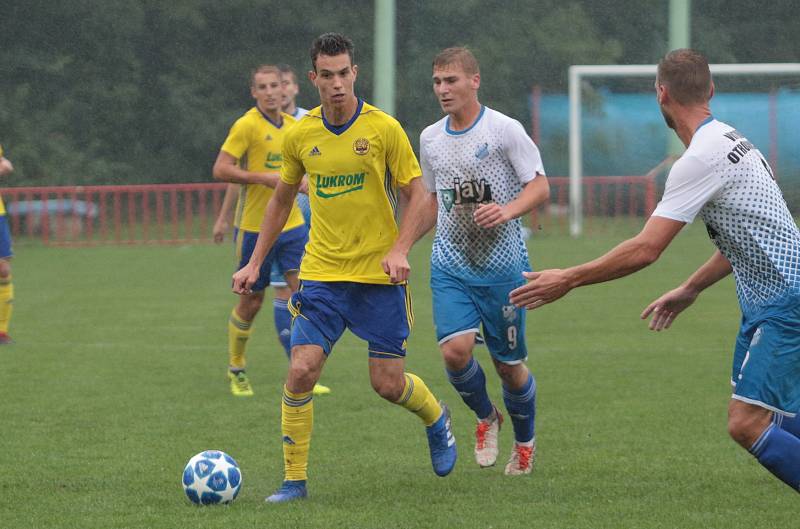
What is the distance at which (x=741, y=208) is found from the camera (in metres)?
4.54

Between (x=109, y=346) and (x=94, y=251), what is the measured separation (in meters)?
11.5

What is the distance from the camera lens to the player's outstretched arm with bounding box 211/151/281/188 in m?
8.51

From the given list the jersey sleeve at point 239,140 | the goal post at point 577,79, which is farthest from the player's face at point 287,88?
the goal post at point 577,79

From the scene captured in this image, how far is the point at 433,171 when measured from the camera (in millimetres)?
6363

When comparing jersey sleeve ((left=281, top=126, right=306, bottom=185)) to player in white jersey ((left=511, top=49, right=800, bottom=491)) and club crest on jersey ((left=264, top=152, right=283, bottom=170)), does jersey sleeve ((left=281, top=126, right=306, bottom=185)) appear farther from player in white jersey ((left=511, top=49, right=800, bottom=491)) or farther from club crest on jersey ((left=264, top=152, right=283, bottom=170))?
club crest on jersey ((left=264, top=152, right=283, bottom=170))

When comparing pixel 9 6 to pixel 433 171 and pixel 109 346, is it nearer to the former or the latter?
pixel 109 346

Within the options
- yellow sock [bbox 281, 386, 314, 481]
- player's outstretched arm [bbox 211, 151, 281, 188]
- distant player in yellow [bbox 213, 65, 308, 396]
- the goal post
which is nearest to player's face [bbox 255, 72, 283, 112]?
distant player in yellow [bbox 213, 65, 308, 396]

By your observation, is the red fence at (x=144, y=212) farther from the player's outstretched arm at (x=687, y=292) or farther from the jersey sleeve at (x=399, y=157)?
the player's outstretched arm at (x=687, y=292)

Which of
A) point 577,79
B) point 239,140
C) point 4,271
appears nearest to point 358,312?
point 239,140

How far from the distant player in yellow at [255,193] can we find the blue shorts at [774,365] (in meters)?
4.52

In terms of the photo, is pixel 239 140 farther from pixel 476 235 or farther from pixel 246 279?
pixel 246 279

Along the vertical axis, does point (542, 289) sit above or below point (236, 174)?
below

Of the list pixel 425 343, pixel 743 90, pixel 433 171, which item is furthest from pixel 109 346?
pixel 743 90

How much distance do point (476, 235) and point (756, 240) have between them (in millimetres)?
1968
